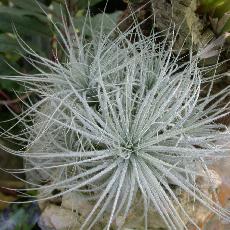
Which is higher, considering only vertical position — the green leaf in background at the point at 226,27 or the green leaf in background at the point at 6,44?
the green leaf in background at the point at 6,44

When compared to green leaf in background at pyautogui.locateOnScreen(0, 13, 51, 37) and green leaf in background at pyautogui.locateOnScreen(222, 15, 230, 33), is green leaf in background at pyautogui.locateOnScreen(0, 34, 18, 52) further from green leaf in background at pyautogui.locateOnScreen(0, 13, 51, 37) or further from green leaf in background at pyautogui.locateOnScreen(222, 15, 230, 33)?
green leaf in background at pyautogui.locateOnScreen(222, 15, 230, 33)

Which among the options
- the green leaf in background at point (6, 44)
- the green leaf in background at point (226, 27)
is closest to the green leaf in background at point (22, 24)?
the green leaf in background at point (6, 44)

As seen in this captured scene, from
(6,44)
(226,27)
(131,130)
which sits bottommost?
(131,130)

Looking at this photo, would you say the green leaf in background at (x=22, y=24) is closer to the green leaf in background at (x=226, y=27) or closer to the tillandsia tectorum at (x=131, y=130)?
the tillandsia tectorum at (x=131, y=130)

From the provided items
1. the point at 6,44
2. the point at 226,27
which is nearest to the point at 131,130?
the point at 226,27

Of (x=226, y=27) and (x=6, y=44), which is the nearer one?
(x=226, y=27)

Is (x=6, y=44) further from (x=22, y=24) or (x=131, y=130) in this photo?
(x=131, y=130)

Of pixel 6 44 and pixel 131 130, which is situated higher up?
pixel 6 44

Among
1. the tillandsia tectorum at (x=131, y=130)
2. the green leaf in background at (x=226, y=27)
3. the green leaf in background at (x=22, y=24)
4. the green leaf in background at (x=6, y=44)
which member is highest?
the green leaf in background at (x=22, y=24)

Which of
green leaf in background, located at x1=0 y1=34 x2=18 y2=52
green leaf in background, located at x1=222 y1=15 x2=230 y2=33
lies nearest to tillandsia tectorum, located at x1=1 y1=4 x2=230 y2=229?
green leaf in background, located at x1=222 y1=15 x2=230 y2=33
